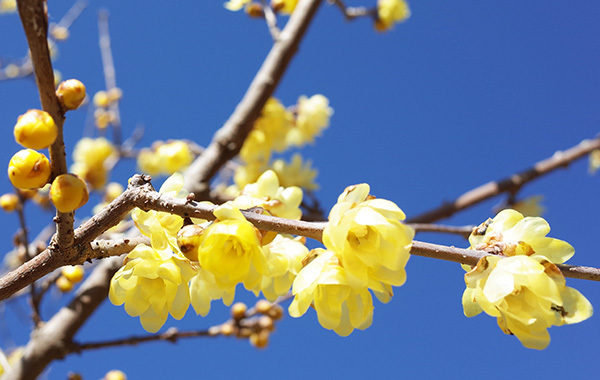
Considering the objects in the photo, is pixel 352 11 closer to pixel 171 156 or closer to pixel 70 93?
pixel 171 156

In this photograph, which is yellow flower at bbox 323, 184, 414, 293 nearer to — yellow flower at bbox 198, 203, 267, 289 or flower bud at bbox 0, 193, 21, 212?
yellow flower at bbox 198, 203, 267, 289

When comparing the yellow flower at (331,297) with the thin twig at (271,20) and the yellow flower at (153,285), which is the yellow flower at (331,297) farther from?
the thin twig at (271,20)

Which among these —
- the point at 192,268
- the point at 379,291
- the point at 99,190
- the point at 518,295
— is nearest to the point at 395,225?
the point at 379,291

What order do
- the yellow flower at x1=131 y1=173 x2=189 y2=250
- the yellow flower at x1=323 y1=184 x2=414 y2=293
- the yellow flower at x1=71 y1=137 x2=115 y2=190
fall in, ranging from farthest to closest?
the yellow flower at x1=71 y1=137 x2=115 y2=190 → the yellow flower at x1=131 y1=173 x2=189 y2=250 → the yellow flower at x1=323 y1=184 x2=414 y2=293

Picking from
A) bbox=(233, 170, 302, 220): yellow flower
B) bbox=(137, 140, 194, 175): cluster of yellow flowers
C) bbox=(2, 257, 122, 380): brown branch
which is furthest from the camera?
bbox=(137, 140, 194, 175): cluster of yellow flowers

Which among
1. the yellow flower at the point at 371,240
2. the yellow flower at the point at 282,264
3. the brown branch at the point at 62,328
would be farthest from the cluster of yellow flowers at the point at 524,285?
the brown branch at the point at 62,328

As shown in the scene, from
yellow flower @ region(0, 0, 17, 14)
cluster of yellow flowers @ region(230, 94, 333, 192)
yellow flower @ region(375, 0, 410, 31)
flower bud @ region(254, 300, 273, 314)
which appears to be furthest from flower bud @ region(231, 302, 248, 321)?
yellow flower @ region(0, 0, 17, 14)
